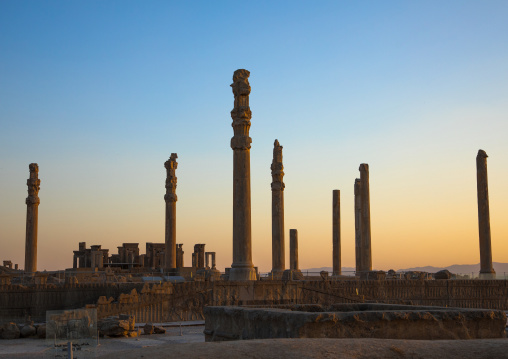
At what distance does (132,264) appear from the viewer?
45781mm

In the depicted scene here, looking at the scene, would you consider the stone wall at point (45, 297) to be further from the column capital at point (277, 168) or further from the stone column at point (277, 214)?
the column capital at point (277, 168)

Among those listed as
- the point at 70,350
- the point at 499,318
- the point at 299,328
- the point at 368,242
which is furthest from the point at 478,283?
the point at 70,350

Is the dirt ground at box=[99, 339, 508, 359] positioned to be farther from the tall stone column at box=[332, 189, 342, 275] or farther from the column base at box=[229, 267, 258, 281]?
the tall stone column at box=[332, 189, 342, 275]

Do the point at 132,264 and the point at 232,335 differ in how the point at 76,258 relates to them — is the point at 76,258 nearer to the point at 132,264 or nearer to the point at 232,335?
the point at 132,264

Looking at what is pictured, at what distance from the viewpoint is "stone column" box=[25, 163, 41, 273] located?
33.6m

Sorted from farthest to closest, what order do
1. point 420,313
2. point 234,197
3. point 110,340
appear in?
point 234,197, point 110,340, point 420,313

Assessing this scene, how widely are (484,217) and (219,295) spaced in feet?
63.6

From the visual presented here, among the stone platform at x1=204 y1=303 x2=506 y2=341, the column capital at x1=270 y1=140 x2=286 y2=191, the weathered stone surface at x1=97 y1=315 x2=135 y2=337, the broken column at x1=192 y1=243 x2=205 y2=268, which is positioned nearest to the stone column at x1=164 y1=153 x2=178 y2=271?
the column capital at x1=270 y1=140 x2=286 y2=191

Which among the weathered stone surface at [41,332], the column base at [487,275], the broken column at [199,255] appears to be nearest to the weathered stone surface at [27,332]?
the weathered stone surface at [41,332]

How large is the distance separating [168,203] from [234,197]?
13.4 m

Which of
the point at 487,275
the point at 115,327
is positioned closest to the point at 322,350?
the point at 115,327

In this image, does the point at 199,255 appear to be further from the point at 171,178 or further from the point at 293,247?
the point at 171,178

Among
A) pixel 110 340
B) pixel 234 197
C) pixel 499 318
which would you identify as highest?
pixel 234 197

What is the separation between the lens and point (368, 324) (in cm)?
1077
